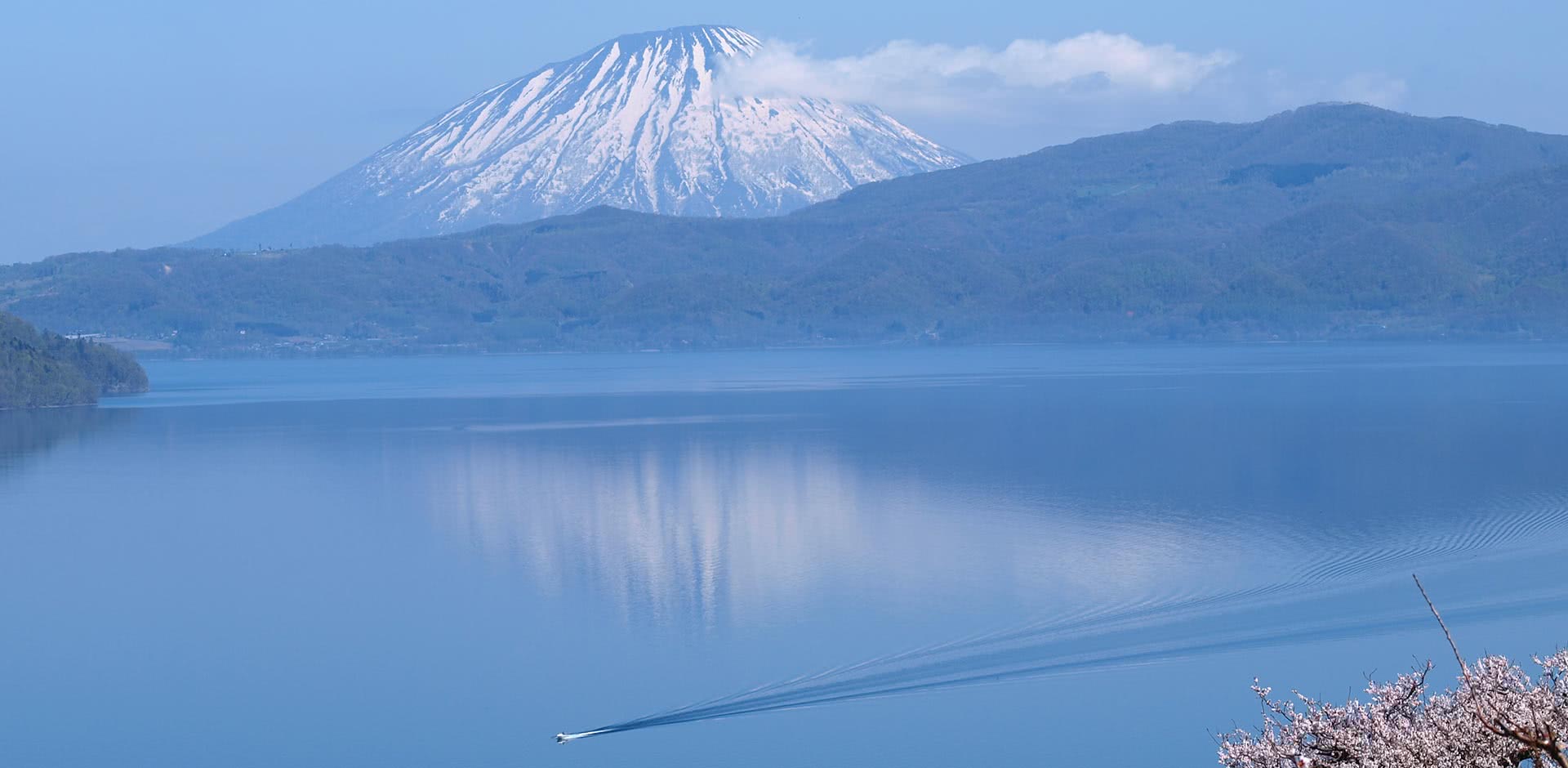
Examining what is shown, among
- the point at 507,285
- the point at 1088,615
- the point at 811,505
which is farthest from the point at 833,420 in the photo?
the point at 507,285

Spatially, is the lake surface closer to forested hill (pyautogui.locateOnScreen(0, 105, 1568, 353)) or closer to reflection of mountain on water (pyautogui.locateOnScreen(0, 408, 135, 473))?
reflection of mountain on water (pyautogui.locateOnScreen(0, 408, 135, 473))

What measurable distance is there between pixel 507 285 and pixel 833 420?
88.9m

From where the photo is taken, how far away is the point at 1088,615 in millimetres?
12945

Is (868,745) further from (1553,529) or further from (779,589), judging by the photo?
(1553,529)

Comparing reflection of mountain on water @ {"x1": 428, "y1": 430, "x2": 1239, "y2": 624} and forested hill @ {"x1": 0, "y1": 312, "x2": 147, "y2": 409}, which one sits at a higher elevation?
forested hill @ {"x1": 0, "y1": 312, "x2": 147, "y2": 409}

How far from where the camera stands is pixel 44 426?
38.5 metres

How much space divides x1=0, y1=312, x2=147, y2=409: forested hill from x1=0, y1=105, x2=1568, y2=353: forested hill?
156ft

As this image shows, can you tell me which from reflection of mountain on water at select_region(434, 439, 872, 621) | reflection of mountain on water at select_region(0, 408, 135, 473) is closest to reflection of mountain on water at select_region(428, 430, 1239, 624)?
reflection of mountain on water at select_region(434, 439, 872, 621)

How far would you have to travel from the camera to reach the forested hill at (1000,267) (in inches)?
3816

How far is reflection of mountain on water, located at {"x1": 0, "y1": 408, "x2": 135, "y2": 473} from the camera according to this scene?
3188 centimetres

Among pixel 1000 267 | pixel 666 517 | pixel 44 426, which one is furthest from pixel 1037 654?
pixel 1000 267

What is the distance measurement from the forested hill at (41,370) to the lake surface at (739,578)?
12290 millimetres

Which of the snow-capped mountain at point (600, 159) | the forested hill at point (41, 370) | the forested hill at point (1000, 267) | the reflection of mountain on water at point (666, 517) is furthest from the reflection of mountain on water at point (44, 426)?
the snow-capped mountain at point (600, 159)

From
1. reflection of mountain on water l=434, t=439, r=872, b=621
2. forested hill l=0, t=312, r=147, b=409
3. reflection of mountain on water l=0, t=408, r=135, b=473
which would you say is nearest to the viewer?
reflection of mountain on water l=434, t=439, r=872, b=621
